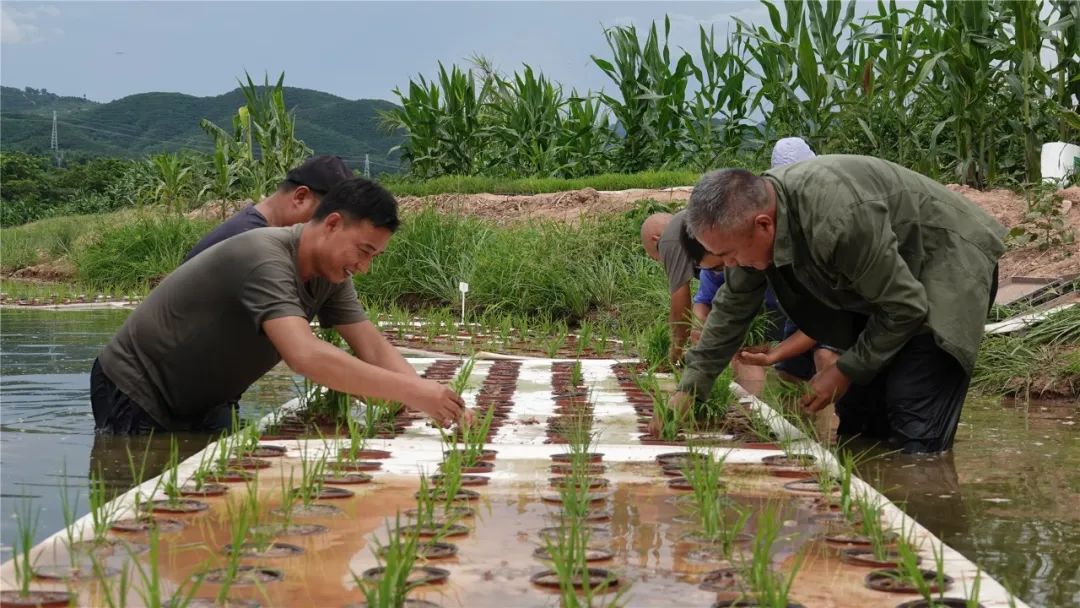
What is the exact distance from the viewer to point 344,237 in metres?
4.27

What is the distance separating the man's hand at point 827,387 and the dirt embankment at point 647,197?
486cm

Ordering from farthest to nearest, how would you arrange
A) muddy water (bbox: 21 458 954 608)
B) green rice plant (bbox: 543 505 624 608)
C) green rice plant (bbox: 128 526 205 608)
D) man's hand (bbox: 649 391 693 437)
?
1. man's hand (bbox: 649 391 693 437)
2. muddy water (bbox: 21 458 954 608)
3. green rice plant (bbox: 543 505 624 608)
4. green rice plant (bbox: 128 526 205 608)

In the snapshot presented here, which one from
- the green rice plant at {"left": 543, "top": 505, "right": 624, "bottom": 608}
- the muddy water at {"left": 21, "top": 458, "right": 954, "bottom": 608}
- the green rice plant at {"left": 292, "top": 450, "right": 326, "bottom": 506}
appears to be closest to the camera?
the green rice plant at {"left": 543, "top": 505, "right": 624, "bottom": 608}

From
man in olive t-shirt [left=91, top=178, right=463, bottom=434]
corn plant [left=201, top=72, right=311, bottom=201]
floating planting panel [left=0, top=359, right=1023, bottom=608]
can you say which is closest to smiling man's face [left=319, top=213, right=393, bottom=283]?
man in olive t-shirt [left=91, top=178, right=463, bottom=434]

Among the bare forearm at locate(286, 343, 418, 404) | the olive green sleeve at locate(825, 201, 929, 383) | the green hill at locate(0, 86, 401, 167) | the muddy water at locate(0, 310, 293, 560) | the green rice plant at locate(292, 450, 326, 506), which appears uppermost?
the green hill at locate(0, 86, 401, 167)

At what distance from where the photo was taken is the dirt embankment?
974 cm

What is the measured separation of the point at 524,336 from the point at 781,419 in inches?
164

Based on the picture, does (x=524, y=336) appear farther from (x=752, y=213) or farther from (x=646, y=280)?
(x=752, y=213)

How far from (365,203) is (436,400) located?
73 centimetres

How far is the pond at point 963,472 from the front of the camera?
10.5 ft

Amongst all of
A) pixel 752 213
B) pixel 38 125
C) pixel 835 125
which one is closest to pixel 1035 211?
pixel 835 125

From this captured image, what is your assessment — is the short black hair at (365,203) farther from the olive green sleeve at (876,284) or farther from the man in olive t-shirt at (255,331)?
the olive green sleeve at (876,284)

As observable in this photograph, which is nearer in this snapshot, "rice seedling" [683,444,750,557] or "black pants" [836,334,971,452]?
"rice seedling" [683,444,750,557]

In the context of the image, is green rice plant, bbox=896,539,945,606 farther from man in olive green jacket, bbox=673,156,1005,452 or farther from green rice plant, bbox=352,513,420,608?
man in olive green jacket, bbox=673,156,1005,452
